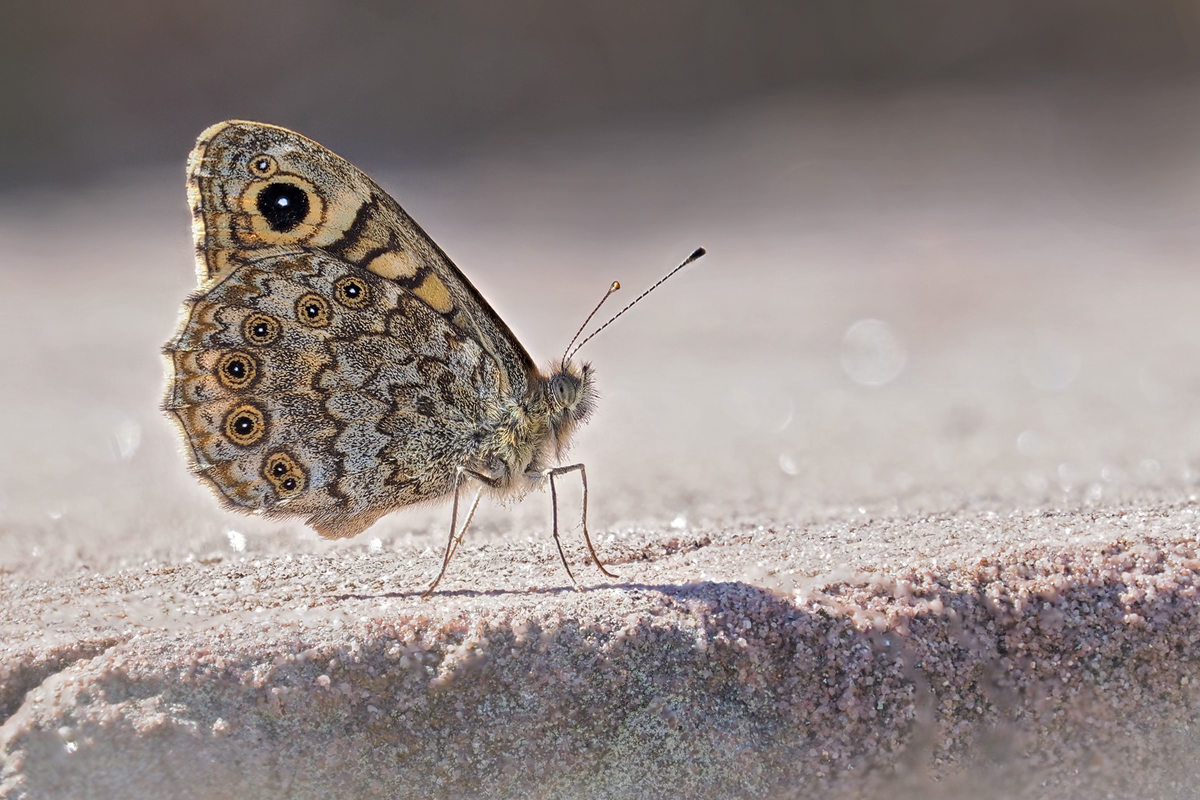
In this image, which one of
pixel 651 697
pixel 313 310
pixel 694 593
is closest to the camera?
pixel 651 697

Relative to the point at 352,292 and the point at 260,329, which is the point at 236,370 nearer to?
the point at 260,329

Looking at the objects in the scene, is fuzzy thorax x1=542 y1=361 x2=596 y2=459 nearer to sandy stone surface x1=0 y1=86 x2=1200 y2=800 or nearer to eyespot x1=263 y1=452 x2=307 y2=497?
sandy stone surface x1=0 y1=86 x2=1200 y2=800

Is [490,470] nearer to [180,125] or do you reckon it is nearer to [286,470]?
[286,470]

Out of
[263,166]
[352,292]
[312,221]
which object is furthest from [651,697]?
[263,166]

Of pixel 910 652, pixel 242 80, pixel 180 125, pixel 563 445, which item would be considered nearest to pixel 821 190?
pixel 242 80

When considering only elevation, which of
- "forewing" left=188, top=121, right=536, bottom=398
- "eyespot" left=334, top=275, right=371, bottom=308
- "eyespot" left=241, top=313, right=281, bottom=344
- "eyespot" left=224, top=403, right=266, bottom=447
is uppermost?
"forewing" left=188, top=121, right=536, bottom=398

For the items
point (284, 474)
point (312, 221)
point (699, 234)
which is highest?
point (699, 234)

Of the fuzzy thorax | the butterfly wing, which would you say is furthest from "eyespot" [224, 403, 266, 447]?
the fuzzy thorax
